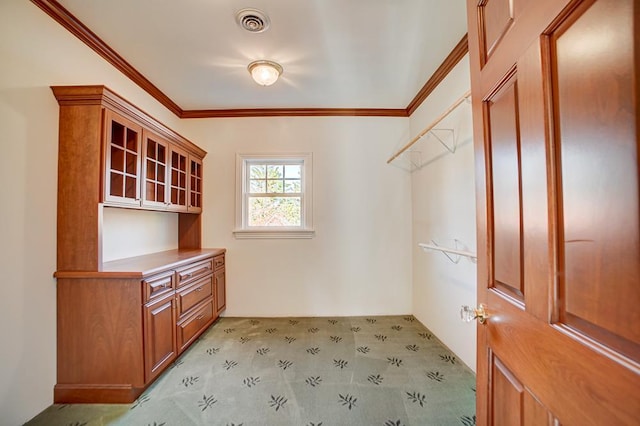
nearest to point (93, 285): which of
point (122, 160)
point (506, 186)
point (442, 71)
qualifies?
point (122, 160)

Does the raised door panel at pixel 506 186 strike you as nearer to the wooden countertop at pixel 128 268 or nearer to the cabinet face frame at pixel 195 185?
the wooden countertop at pixel 128 268

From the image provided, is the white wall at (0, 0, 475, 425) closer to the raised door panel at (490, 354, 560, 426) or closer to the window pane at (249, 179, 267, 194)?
the window pane at (249, 179, 267, 194)

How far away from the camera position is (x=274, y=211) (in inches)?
129

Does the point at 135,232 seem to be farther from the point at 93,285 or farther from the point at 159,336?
the point at 159,336

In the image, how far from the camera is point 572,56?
53 cm

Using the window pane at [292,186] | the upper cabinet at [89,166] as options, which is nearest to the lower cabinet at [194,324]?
the upper cabinet at [89,166]

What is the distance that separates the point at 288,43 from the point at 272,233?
196 cm

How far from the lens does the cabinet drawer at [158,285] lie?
1789 millimetres

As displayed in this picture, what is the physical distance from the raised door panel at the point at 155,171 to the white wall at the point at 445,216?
253 centimetres

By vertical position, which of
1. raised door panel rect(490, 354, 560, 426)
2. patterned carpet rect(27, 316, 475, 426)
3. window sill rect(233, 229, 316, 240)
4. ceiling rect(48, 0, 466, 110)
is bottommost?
patterned carpet rect(27, 316, 475, 426)

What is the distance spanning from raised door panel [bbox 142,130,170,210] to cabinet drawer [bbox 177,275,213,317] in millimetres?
772

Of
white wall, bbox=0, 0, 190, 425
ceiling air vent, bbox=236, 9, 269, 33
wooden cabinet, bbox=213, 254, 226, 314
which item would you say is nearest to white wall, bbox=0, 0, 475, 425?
white wall, bbox=0, 0, 190, 425

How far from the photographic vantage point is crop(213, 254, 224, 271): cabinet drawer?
2.88 m

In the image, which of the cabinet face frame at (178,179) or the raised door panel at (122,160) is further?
the cabinet face frame at (178,179)
